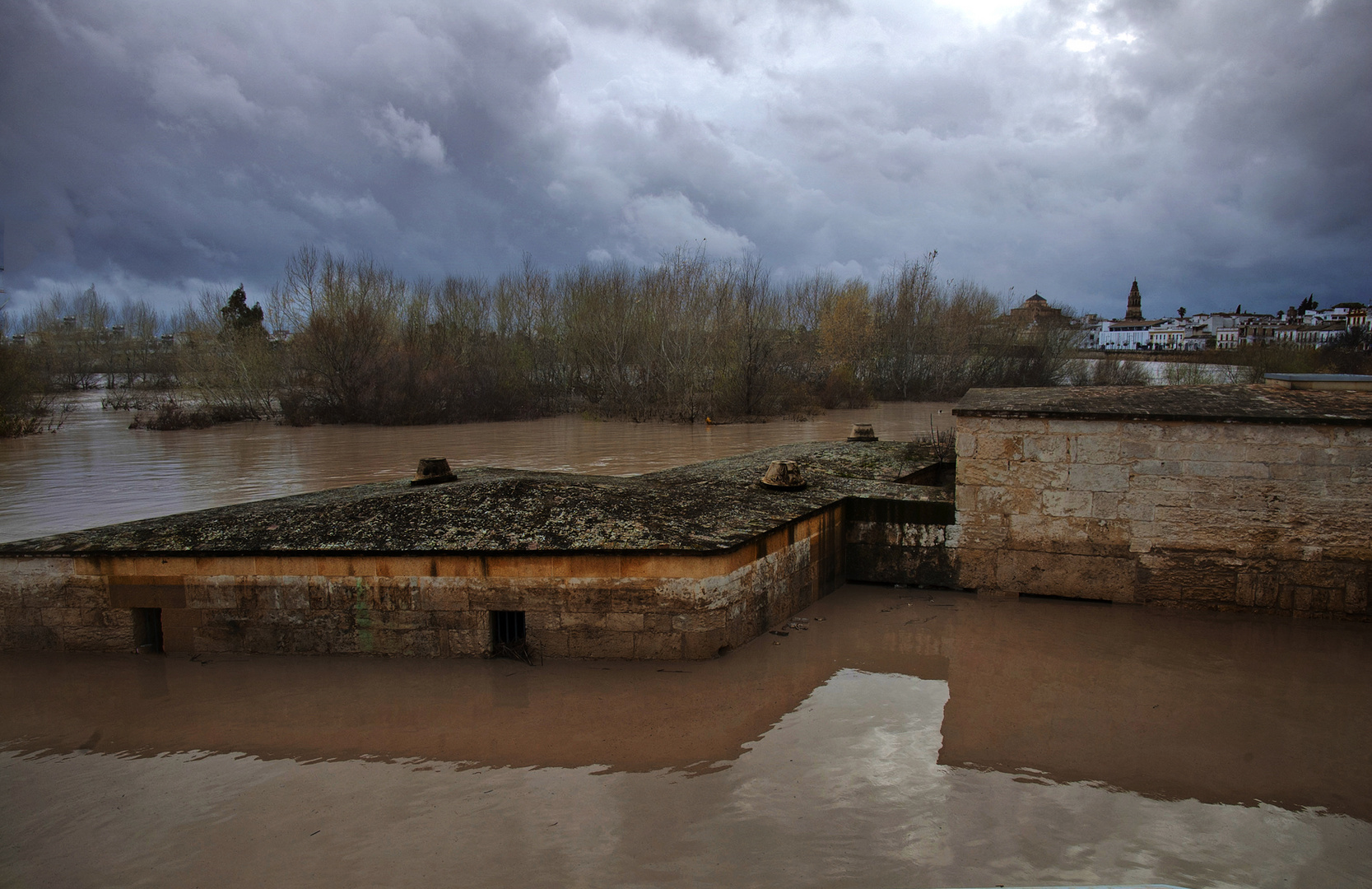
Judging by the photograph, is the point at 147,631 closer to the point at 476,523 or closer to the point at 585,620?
the point at 476,523

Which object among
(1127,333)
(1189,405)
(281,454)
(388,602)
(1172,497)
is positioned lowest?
(388,602)

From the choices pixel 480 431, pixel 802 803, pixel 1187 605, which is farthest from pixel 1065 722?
pixel 480 431

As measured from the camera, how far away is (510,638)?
19.8ft

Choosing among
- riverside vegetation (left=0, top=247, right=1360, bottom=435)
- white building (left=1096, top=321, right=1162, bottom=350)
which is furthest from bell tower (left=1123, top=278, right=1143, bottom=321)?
riverside vegetation (left=0, top=247, right=1360, bottom=435)

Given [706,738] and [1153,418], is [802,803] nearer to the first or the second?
[706,738]

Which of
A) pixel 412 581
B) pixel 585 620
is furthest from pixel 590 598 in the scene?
pixel 412 581

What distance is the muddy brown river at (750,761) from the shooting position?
12.1 ft

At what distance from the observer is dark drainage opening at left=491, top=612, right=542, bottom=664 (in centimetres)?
593

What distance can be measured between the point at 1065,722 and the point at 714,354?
26117 mm

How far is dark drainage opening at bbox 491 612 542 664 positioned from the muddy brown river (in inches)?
3.9

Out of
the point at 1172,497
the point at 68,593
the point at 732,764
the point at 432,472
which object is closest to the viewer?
the point at 732,764

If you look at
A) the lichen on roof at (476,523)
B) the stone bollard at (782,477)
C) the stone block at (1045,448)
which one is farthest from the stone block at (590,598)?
the stone block at (1045,448)

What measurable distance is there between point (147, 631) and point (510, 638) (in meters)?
2.94

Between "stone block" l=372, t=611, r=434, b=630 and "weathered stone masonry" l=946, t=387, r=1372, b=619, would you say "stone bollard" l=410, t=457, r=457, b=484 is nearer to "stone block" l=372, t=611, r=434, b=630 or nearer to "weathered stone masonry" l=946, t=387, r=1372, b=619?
"stone block" l=372, t=611, r=434, b=630
